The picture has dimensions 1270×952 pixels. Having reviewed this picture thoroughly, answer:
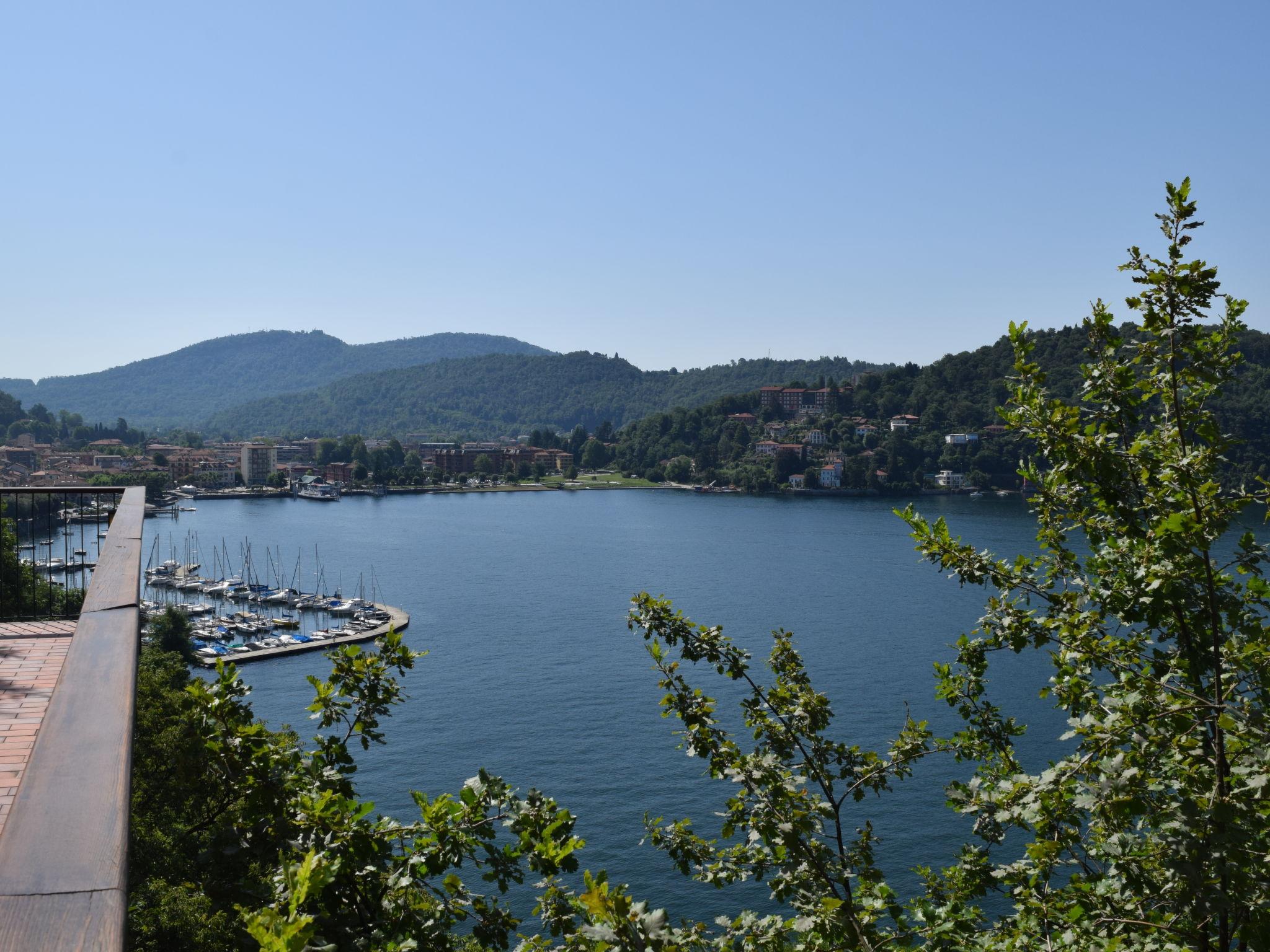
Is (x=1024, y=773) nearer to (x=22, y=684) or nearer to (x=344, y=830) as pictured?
(x=344, y=830)

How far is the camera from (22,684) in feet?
9.37

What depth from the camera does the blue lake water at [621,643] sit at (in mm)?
15586

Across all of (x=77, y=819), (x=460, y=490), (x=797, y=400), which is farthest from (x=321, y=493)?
(x=77, y=819)

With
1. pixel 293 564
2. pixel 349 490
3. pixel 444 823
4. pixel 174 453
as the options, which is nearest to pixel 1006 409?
pixel 444 823

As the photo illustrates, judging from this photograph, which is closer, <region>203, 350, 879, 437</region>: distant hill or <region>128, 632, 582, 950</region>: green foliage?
<region>128, 632, 582, 950</region>: green foliage

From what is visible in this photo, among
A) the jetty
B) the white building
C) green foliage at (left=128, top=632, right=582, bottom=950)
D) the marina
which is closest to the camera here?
green foliage at (left=128, top=632, right=582, bottom=950)

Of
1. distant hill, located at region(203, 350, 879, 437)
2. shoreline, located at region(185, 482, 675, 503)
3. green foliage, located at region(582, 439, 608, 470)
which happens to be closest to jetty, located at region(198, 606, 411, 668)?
shoreline, located at region(185, 482, 675, 503)

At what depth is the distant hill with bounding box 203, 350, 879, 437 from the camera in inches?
6058

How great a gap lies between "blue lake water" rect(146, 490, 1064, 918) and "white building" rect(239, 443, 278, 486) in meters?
20.7

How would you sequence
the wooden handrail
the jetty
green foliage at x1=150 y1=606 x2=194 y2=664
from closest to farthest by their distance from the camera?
the wooden handrail < green foliage at x1=150 y1=606 x2=194 y2=664 < the jetty

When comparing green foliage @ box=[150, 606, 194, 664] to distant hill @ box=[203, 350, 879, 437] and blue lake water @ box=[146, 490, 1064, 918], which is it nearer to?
blue lake water @ box=[146, 490, 1064, 918]

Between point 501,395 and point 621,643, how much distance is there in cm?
15043

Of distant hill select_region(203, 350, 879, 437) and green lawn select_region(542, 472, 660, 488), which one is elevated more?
distant hill select_region(203, 350, 879, 437)

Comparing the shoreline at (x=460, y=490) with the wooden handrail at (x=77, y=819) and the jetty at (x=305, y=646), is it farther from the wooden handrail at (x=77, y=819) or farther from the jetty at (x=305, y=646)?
the wooden handrail at (x=77, y=819)
